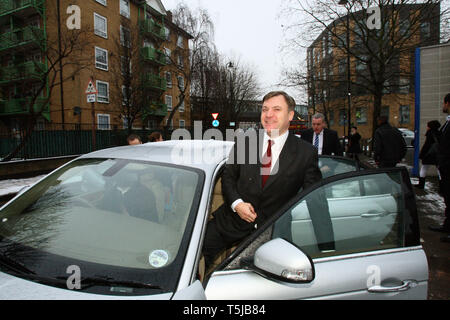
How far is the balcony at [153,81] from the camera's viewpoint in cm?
1959

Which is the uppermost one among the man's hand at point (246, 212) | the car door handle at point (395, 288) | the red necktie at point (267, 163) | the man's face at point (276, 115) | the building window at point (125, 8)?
the building window at point (125, 8)

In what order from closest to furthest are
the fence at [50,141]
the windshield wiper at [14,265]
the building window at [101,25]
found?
the windshield wiper at [14,265]
the fence at [50,141]
the building window at [101,25]

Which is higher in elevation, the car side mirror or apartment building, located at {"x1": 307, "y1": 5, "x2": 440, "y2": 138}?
apartment building, located at {"x1": 307, "y1": 5, "x2": 440, "y2": 138}

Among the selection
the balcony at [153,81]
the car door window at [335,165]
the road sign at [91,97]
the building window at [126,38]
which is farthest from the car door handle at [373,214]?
the building window at [126,38]

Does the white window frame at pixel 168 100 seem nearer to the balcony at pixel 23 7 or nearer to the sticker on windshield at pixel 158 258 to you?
the balcony at pixel 23 7

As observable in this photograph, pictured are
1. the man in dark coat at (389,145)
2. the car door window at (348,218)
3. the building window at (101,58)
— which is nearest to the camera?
the car door window at (348,218)

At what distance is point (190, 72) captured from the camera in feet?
74.7

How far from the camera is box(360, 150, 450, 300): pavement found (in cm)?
289

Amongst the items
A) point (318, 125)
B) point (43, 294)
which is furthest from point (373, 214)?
point (318, 125)

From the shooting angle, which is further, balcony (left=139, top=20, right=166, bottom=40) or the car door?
balcony (left=139, top=20, right=166, bottom=40)

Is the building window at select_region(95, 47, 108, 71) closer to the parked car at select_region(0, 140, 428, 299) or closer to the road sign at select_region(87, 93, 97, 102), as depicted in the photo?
the road sign at select_region(87, 93, 97, 102)

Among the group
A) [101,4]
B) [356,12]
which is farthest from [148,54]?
[356,12]

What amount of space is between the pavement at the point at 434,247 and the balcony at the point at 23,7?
24.7 meters

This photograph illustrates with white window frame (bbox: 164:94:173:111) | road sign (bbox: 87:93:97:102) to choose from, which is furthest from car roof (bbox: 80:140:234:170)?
white window frame (bbox: 164:94:173:111)
